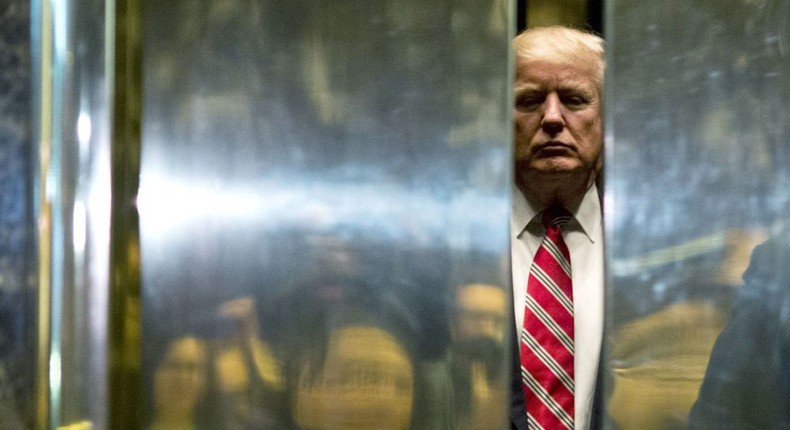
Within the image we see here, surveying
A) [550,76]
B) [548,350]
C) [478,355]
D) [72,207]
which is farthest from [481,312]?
[72,207]

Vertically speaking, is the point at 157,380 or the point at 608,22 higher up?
the point at 608,22

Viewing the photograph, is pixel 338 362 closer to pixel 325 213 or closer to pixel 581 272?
pixel 325 213

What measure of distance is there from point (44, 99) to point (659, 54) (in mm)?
782

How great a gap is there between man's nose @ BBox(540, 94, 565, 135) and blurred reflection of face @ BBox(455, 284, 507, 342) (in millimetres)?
295

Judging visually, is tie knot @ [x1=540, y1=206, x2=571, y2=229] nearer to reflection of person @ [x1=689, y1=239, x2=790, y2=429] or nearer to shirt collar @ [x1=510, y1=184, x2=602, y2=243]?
shirt collar @ [x1=510, y1=184, x2=602, y2=243]

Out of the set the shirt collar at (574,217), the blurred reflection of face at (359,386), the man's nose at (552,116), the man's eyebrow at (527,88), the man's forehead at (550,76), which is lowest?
the blurred reflection of face at (359,386)

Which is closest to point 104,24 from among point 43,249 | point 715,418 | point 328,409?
point 43,249

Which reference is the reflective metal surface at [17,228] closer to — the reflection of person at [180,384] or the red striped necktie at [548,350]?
the reflection of person at [180,384]

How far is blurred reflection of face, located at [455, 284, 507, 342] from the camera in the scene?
1.13 meters

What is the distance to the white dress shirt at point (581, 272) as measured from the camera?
124cm

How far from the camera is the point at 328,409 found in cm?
117

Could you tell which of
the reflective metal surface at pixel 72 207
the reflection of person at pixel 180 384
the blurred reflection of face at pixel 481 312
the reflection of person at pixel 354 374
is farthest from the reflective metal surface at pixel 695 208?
the reflective metal surface at pixel 72 207

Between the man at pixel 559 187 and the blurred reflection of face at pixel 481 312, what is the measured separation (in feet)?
0.49

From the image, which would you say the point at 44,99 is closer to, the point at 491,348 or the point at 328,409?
the point at 328,409
